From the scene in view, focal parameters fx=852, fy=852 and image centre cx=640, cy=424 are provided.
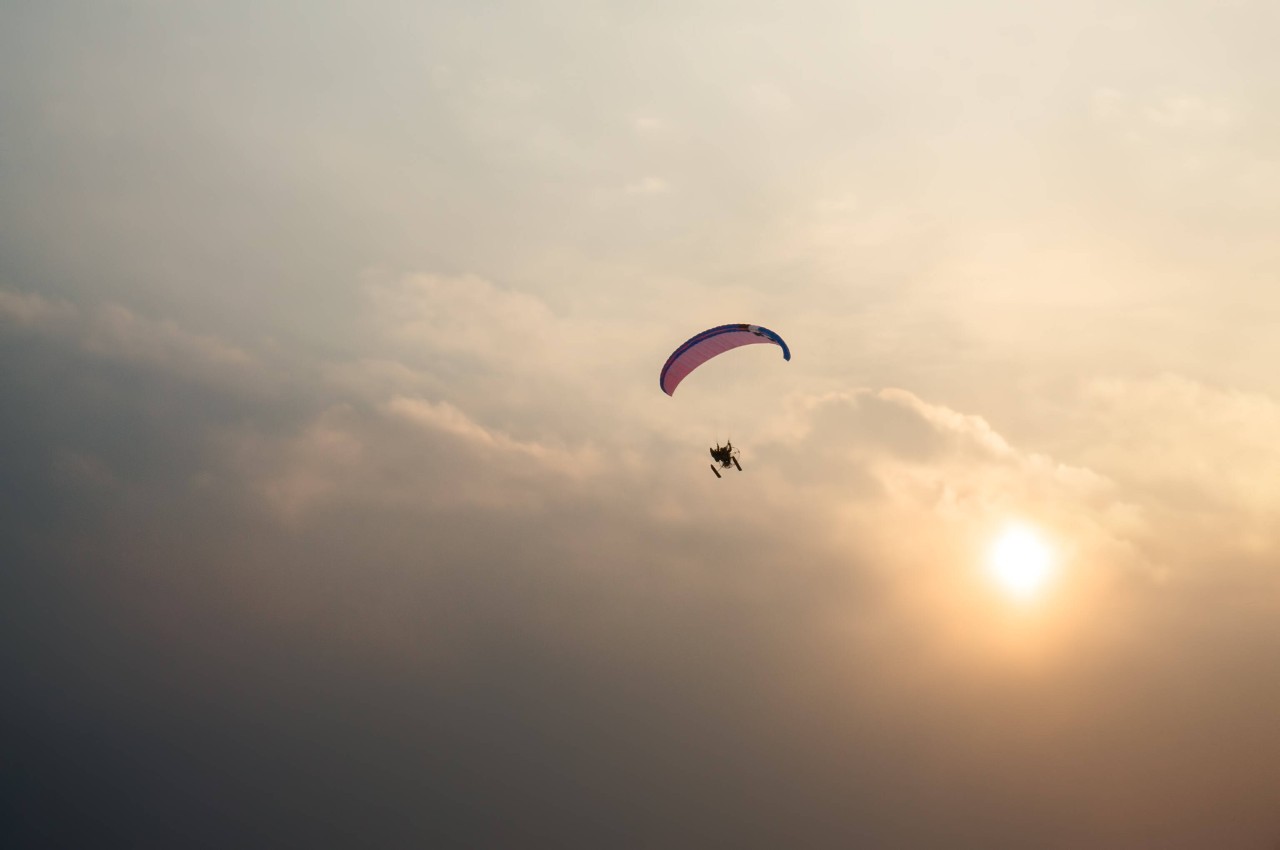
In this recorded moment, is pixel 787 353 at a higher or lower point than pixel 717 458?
higher

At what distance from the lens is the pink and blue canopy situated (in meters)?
48.4

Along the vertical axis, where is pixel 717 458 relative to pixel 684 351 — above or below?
below

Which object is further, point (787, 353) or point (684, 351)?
point (684, 351)

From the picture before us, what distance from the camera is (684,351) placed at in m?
51.0

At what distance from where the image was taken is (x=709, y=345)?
50594 millimetres

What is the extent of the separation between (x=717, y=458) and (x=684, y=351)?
6684 mm

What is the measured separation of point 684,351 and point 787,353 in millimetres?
6832

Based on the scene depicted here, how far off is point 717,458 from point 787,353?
25.3 feet

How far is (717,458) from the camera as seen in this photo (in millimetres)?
50344

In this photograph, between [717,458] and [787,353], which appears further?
[717,458]

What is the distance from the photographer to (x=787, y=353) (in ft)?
154

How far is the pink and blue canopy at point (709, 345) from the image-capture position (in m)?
48.4
